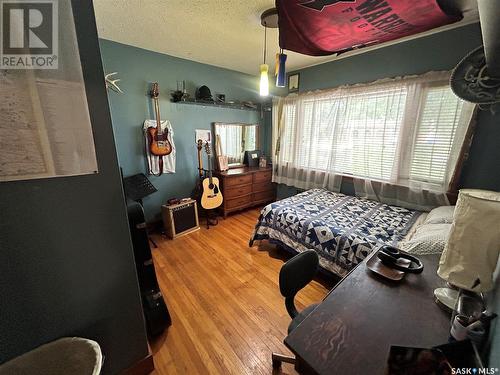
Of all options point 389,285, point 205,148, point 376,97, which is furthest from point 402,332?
point 205,148

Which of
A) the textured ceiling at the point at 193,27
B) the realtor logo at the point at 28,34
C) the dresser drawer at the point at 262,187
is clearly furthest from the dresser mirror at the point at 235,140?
the realtor logo at the point at 28,34

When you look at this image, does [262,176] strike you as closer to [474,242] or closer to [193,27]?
[193,27]

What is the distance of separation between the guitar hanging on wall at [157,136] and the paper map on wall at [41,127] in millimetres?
1997

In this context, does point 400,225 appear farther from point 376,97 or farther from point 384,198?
point 376,97

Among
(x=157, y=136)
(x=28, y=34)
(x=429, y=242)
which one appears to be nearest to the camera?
(x=28, y=34)

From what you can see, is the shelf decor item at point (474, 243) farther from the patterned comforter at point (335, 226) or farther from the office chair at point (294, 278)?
the patterned comforter at point (335, 226)

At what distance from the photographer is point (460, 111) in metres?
1.99

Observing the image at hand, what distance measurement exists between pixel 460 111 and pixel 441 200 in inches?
36.3

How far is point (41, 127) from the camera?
0.76m

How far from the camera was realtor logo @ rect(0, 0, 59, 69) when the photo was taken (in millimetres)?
677

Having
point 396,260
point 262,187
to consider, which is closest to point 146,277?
point 396,260

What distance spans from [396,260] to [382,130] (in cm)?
196

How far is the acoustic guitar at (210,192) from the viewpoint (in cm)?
310

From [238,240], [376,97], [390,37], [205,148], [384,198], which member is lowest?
[238,240]
